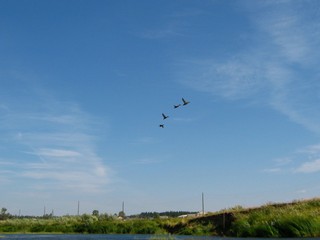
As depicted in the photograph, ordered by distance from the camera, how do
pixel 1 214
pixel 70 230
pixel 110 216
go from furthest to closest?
pixel 1 214
pixel 110 216
pixel 70 230

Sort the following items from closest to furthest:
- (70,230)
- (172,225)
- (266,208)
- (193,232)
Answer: (266,208), (193,232), (172,225), (70,230)

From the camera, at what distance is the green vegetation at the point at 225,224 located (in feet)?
105

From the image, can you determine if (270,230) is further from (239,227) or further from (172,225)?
(172,225)

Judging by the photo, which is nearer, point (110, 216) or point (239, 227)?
point (239, 227)

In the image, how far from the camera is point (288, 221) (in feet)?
106

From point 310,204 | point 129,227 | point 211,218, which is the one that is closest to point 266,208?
point 310,204

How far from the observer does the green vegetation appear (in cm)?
3200

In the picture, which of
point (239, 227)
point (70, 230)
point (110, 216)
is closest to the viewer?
point (239, 227)

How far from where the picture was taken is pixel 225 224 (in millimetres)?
47312

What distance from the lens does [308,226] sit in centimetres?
3039

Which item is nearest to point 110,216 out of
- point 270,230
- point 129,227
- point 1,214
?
point 129,227

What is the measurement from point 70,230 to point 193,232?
32824 mm

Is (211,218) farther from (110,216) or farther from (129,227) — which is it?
(110,216)

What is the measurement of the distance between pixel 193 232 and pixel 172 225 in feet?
29.0
